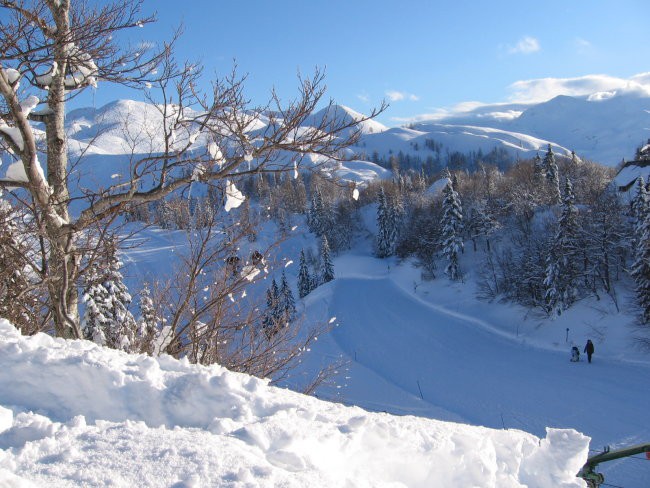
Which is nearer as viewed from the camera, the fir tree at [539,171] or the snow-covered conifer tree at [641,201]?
the snow-covered conifer tree at [641,201]

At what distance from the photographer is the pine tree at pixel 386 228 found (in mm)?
60406

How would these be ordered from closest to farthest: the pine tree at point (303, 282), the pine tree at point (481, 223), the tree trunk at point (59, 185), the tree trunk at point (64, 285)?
the tree trunk at point (59, 185)
the tree trunk at point (64, 285)
the pine tree at point (481, 223)
the pine tree at point (303, 282)

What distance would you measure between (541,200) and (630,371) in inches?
975

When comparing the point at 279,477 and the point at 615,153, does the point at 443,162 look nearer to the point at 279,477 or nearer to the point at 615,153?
the point at 615,153

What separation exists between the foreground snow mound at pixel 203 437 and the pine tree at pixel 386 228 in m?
57.5

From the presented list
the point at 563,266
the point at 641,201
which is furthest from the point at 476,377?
the point at 641,201

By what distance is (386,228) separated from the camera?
60656 mm

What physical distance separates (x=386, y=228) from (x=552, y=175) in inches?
837

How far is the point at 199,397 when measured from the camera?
2.74 m

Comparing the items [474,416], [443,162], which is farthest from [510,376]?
[443,162]

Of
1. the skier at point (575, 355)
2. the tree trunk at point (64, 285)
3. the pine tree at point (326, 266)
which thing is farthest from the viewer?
the pine tree at point (326, 266)

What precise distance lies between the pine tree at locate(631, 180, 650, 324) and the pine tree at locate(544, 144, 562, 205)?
1817 centimetres

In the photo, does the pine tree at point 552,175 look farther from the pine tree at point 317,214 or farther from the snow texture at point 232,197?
the snow texture at point 232,197

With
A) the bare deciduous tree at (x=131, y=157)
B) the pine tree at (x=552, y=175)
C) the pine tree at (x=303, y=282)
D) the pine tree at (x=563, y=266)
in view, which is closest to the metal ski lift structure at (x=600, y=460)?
the bare deciduous tree at (x=131, y=157)
